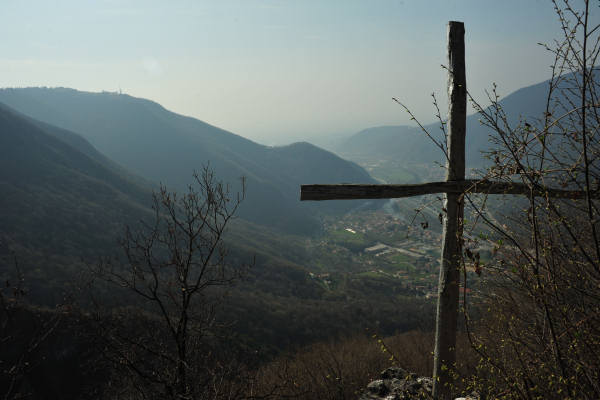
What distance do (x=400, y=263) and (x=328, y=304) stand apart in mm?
29978

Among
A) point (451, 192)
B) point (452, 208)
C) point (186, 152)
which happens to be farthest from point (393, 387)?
point (186, 152)

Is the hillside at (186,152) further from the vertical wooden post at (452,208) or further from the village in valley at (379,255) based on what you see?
the vertical wooden post at (452,208)

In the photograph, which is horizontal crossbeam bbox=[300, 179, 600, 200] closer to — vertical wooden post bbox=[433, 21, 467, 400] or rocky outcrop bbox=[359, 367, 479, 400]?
vertical wooden post bbox=[433, 21, 467, 400]

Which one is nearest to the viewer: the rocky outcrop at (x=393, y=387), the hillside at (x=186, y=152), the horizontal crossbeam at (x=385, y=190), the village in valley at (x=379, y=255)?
the horizontal crossbeam at (x=385, y=190)

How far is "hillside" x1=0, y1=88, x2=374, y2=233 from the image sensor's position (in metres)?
107

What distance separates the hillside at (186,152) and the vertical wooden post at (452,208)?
9161cm

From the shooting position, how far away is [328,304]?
4144 cm

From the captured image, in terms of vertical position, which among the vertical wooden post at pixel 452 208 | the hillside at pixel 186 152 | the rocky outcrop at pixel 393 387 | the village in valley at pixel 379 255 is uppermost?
the hillside at pixel 186 152

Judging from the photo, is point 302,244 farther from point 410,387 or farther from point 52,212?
point 410,387

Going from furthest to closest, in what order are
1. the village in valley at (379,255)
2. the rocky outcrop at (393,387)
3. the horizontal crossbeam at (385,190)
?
the village in valley at (379,255), the rocky outcrop at (393,387), the horizontal crossbeam at (385,190)

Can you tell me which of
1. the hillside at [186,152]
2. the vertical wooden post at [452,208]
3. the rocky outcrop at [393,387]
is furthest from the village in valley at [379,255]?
the vertical wooden post at [452,208]

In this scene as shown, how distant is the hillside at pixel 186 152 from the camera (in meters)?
107

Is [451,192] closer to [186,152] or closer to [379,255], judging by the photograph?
[379,255]

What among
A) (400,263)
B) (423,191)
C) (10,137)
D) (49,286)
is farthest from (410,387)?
(10,137)
